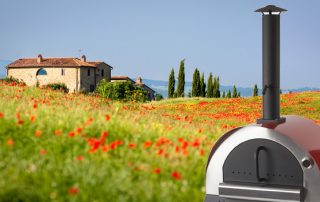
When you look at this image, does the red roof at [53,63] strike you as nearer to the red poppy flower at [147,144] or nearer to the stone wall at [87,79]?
the stone wall at [87,79]

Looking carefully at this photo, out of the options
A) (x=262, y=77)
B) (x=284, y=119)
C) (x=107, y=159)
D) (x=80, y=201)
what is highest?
(x=262, y=77)

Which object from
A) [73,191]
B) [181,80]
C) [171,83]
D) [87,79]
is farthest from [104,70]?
[73,191]

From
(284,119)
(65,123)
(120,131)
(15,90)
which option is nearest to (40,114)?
(65,123)

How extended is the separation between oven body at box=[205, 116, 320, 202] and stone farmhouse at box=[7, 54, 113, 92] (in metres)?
46.5

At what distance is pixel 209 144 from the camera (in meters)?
7.68

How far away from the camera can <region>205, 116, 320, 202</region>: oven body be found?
17.2ft

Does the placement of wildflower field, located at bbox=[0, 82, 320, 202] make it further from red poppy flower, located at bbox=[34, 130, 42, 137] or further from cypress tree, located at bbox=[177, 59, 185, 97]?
cypress tree, located at bbox=[177, 59, 185, 97]

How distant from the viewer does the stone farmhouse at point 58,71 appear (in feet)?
172

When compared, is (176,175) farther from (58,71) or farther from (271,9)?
(58,71)

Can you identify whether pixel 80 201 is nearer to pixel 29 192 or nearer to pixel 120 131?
pixel 29 192

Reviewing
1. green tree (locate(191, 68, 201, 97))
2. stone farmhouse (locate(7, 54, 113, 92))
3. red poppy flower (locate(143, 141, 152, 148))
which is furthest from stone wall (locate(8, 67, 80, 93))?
red poppy flower (locate(143, 141, 152, 148))

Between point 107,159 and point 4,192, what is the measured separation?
1.25m

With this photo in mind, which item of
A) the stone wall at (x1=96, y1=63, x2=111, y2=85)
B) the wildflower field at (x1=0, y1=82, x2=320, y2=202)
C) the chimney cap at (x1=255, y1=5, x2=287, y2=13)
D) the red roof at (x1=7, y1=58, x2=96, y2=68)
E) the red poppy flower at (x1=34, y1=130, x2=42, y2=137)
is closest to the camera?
the wildflower field at (x1=0, y1=82, x2=320, y2=202)

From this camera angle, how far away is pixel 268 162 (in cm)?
540
